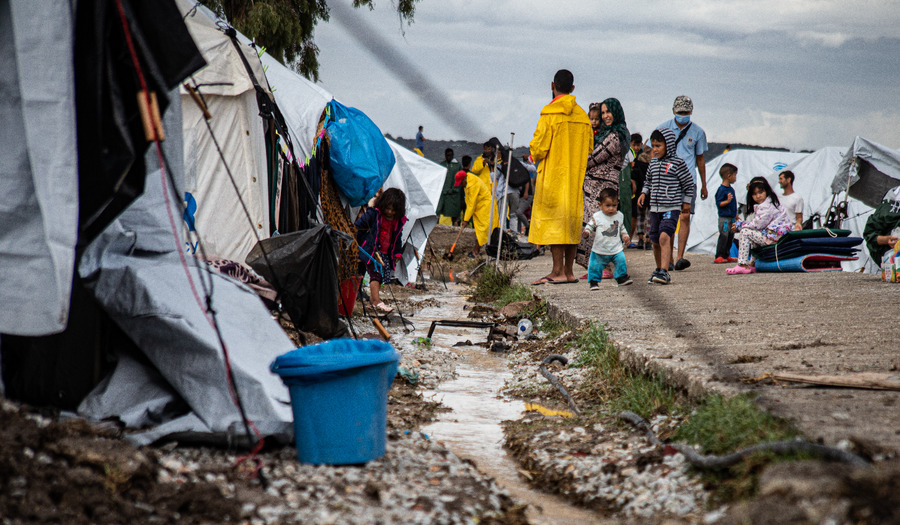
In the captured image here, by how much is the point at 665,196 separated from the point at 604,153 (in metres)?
0.97

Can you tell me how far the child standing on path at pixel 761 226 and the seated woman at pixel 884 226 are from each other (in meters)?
1.11

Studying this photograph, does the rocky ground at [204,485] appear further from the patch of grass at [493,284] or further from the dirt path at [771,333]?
the patch of grass at [493,284]

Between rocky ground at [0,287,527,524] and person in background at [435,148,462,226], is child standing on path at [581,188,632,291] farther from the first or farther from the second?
→ person in background at [435,148,462,226]

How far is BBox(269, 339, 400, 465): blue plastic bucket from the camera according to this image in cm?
269

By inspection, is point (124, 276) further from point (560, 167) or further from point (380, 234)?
point (560, 167)

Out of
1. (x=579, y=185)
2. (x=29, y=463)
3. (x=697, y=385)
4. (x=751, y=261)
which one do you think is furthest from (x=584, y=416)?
(x=751, y=261)

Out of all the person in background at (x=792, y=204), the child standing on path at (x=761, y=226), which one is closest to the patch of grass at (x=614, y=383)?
the child standing on path at (x=761, y=226)

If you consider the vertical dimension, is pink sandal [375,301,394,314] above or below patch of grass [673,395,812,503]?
below

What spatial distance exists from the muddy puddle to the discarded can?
0.37m

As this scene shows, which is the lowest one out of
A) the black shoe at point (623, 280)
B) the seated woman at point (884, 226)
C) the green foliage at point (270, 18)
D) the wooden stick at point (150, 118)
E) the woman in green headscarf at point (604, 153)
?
the black shoe at point (623, 280)

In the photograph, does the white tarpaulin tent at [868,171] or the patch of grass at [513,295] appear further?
the white tarpaulin tent at [868,171]

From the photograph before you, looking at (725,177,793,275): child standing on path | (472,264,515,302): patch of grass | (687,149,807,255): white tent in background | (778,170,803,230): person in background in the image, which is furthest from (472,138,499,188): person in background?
(725,177,793,275): child standing on path

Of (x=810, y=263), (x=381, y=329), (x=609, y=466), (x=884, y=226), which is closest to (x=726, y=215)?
(x=810, y=263)

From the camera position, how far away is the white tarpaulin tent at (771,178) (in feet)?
45.1
